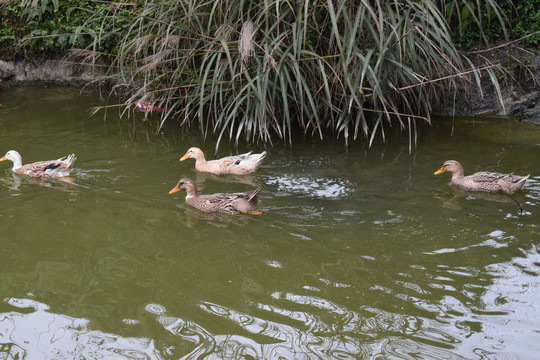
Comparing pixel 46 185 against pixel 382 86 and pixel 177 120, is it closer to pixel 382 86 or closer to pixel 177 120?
pixel 177 120

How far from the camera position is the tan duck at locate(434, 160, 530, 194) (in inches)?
264

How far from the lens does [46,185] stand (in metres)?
7.17

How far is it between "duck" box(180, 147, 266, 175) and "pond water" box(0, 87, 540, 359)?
4.4 inches

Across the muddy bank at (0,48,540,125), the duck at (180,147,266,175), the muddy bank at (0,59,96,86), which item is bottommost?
the duck at (180,147,266,175)

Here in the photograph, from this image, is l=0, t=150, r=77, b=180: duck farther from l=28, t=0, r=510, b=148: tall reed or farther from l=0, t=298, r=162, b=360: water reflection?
l=0, t=298, r=162, b=360: water reflection

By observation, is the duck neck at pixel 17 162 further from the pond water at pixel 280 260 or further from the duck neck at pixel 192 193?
the duck neck at pixel 192 193

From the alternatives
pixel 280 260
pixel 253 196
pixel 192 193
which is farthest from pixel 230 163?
pixel 280 260

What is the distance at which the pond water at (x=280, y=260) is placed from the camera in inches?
168

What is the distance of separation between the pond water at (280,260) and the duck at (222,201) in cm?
9

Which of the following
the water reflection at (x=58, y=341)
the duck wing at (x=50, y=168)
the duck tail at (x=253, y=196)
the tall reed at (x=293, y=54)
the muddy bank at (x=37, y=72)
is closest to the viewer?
the water reflection at (x=58, y=341)

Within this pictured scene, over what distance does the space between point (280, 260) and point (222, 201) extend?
4.46 feet


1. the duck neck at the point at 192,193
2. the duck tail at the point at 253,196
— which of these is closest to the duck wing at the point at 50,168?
the duck neck at the point at 192,193

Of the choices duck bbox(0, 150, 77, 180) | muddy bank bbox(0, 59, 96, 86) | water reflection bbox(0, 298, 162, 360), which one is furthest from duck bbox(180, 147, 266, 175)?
muddy bank bbox(0, 59, 96, 86)

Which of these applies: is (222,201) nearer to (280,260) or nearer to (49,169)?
(280,260)
